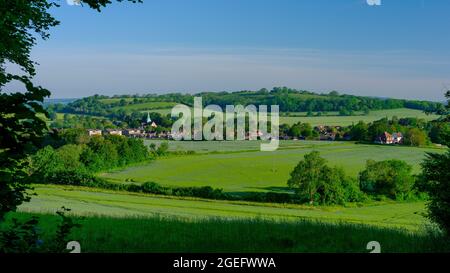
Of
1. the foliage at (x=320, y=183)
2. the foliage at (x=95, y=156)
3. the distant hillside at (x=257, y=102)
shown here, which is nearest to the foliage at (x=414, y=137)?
the distant hillside at (x=257, y=102)

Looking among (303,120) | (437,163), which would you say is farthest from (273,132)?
(437,163)

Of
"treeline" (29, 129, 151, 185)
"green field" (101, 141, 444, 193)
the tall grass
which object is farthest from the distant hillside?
the tall grass

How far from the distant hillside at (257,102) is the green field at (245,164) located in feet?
14.5

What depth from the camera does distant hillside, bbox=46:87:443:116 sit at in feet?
139

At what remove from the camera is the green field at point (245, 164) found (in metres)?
38.7

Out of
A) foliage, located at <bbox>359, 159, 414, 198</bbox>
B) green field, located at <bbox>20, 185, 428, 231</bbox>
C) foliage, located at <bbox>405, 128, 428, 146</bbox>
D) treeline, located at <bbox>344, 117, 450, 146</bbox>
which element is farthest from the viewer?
foliage, located at <bbox>359, 159, 414, 198</bbox>

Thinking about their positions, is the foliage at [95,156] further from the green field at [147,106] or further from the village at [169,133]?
the green field at [147,106]

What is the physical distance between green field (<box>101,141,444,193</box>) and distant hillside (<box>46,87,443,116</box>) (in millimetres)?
4412

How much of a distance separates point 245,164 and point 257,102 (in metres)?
7.18

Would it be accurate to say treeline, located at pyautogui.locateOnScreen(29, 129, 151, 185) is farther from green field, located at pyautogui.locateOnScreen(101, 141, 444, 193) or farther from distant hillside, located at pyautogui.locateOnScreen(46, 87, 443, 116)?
distant hillside, located at pyautogui.locateOnScreen(46, 87, 443, 116)

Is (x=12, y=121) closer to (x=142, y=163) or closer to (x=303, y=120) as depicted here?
(x=142, y=163)
